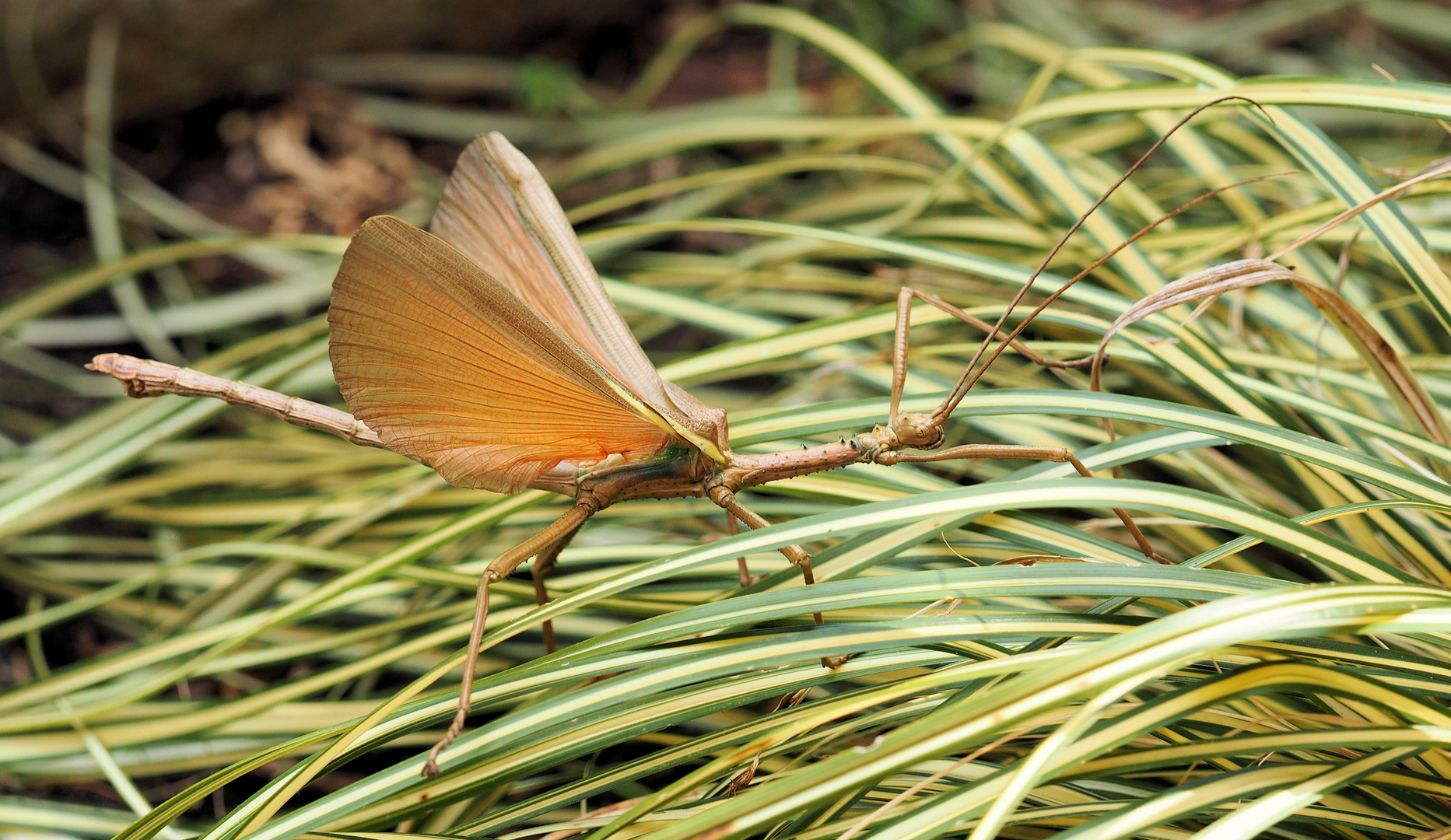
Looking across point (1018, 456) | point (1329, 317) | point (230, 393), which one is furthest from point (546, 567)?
point (1329, 317)

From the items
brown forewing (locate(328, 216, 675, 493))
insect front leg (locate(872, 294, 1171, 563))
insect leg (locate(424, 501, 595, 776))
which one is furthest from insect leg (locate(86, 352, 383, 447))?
insect front leg (locate(872, 294, 1171, 563))

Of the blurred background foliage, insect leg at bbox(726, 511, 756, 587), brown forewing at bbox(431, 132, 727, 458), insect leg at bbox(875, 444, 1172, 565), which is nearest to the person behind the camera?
the blurred background foliage

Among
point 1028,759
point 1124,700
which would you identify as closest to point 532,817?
point 1028,759

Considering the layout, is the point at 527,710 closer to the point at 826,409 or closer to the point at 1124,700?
the point at 826,409

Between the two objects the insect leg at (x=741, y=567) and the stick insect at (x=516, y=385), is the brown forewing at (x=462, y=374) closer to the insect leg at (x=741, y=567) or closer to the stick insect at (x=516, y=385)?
the stick insect at (x=516, y=385)

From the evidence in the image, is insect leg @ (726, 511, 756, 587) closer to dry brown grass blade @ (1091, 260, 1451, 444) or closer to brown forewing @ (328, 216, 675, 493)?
brown forewing @ (328, 216, 675, 493)

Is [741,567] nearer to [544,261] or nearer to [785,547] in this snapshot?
[785,547]
